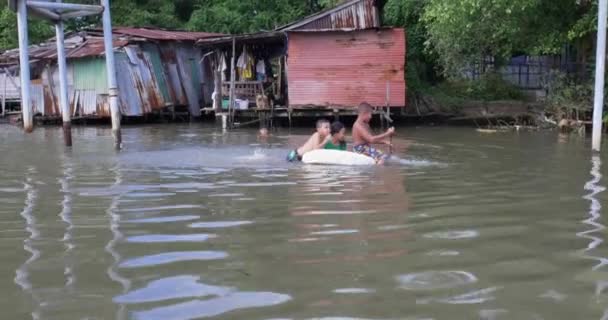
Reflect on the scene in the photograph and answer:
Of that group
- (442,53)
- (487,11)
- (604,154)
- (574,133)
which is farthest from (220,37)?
(604,154)

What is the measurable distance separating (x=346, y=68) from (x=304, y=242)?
51.1 feet

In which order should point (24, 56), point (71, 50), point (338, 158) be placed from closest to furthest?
point (338, 158) < point (24, 56) < point (71, 50)

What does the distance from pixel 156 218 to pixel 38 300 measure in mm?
2429

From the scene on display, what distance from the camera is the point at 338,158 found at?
1068 cm

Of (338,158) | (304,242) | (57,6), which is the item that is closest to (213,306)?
(304,242)

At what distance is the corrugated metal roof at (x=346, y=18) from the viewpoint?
20375 mm

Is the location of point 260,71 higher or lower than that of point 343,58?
lower

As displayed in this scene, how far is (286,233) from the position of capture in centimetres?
554

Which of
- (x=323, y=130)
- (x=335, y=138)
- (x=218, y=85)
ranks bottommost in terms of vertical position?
(x=335, y=138)

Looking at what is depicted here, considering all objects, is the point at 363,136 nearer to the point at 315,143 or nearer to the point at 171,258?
the point at 315,143

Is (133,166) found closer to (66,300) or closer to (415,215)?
(415,215)

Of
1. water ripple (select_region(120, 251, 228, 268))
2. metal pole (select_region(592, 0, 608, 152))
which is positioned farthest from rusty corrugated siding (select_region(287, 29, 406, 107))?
water ripple (select_region(120, 251, 228, 268))

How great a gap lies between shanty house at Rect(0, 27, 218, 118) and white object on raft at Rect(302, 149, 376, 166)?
13648 mm

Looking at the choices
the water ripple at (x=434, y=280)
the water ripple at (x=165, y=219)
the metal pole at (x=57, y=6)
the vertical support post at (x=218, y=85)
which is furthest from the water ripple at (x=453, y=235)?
the vertical support post at (x=218, y=85)
